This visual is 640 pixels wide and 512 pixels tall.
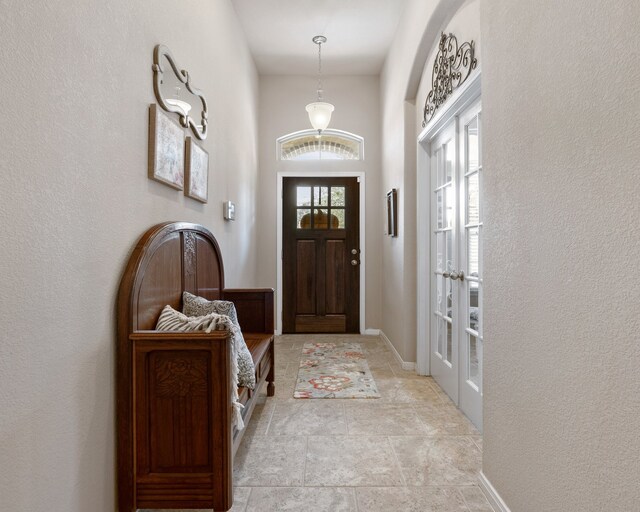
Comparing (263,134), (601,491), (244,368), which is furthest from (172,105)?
(263,134)

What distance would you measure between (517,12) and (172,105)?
166cm

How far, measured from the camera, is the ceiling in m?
3.71

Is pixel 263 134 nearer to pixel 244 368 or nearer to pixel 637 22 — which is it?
pixel 244 368

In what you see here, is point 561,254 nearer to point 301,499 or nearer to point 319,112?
point 301,499

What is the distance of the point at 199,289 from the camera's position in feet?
8.39

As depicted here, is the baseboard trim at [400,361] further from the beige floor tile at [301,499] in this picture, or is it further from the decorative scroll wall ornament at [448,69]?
the decorative scroll wall ornament at [448,69]

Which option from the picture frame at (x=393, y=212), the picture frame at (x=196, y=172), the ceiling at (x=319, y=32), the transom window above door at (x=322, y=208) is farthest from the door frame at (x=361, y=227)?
the picture frame at (x=196, y=172)

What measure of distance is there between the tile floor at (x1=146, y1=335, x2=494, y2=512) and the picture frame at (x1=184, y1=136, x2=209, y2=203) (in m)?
1.46

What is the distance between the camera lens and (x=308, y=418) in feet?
8.42

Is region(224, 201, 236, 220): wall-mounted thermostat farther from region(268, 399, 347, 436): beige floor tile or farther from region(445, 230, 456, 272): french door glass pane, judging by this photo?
region(445, 230, 456, 272): french door glass pane

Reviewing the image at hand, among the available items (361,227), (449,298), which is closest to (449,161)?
(449,298)

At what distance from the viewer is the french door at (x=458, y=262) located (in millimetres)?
2453

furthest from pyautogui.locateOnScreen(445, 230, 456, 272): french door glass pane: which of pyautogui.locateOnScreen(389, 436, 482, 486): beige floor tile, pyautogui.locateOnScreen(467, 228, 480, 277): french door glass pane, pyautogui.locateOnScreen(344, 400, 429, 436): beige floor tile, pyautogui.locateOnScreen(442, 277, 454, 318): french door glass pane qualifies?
pyautogui.locateOnScreen(389, 436, 482, 486): beige floor tile

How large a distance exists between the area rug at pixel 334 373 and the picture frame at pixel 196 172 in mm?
1584
